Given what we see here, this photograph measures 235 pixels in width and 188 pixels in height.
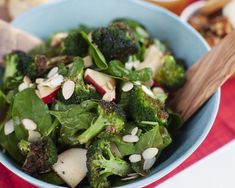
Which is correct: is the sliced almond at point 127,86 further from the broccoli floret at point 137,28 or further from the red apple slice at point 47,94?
the broccoli floret at point 137,28

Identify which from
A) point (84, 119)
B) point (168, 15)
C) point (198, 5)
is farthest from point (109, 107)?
point (198, 5)

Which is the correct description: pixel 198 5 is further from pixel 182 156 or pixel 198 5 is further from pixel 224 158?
pixel 182 156

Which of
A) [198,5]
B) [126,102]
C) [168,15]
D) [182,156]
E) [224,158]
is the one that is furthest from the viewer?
[198,5]

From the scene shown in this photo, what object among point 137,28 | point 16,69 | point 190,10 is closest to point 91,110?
point 16,69

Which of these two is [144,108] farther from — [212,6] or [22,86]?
[212,6]

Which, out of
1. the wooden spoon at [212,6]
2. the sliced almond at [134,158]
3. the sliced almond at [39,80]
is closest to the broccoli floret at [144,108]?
the sliced almond at [134,158]

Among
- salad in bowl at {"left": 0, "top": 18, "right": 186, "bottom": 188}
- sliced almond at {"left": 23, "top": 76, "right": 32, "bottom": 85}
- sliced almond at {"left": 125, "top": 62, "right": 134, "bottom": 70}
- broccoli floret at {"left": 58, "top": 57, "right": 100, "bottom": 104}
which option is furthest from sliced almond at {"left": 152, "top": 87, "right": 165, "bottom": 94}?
sliced almond at {"left": 23, "top": 76, "right": 32, "bottom": 85}
